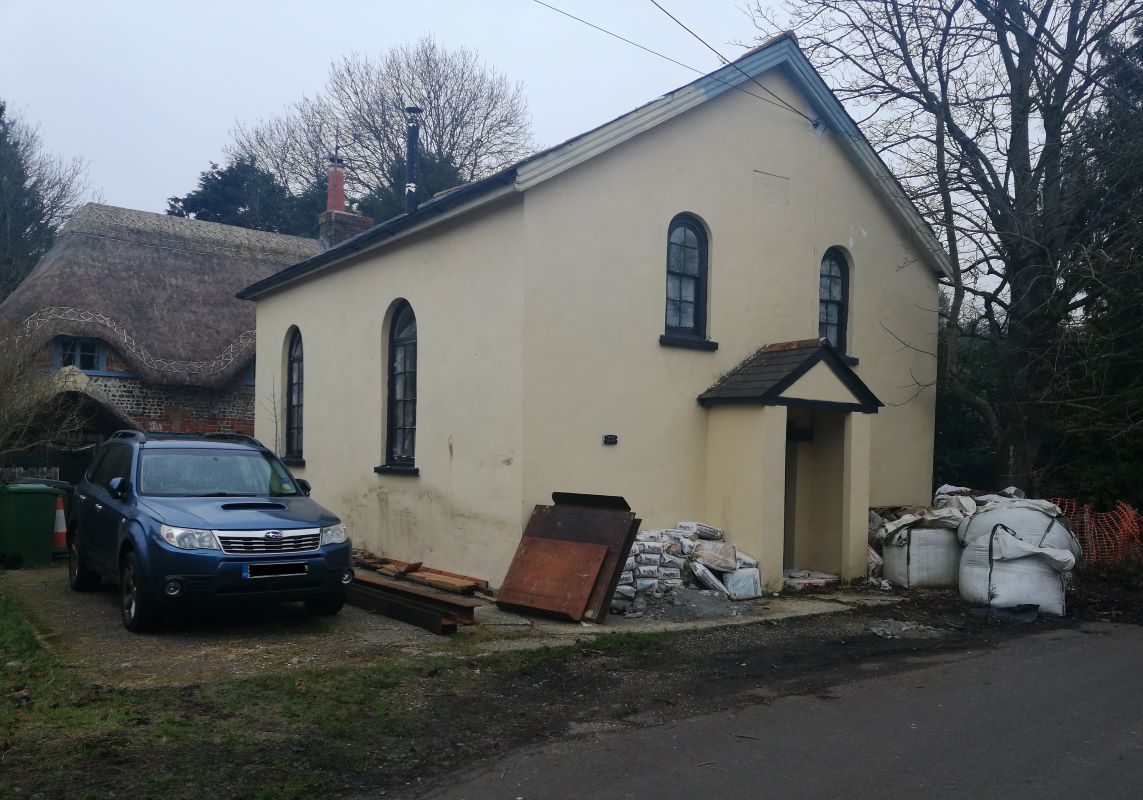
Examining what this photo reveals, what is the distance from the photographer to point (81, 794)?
4766 millimetres

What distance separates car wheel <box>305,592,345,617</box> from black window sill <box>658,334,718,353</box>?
500cm

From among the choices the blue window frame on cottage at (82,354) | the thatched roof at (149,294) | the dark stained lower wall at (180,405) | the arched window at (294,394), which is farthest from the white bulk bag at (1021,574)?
the blue window frame on cottage at (82,354)

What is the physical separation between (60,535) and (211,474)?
220 inches

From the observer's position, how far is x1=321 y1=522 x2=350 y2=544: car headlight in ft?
29.6

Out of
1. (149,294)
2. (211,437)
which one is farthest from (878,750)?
(149,294)

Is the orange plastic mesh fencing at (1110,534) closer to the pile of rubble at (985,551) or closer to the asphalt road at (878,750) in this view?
the pile of rubble at (985,551)

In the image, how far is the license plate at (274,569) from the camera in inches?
329

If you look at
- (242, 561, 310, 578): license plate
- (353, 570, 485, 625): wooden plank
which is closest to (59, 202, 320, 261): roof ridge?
(353, 570, 485, 625): wooden plank

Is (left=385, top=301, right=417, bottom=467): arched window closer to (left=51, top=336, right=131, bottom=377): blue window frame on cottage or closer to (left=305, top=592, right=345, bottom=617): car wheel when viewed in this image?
(left=305, top=592, right=345, bottom=617): car wheel

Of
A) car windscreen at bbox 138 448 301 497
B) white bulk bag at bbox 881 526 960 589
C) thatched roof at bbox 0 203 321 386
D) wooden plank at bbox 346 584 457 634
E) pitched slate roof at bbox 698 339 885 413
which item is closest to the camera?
wooden plank at bbox 346 584 457 634

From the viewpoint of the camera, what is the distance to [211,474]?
387 inches

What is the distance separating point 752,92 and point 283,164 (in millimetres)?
32123

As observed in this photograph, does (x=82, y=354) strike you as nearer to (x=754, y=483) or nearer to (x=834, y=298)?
(x=834, y=298)

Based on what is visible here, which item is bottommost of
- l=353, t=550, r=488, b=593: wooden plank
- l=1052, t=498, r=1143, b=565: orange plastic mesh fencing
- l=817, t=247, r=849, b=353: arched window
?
l=353, t=550, r=488, b=593: wooden plank
